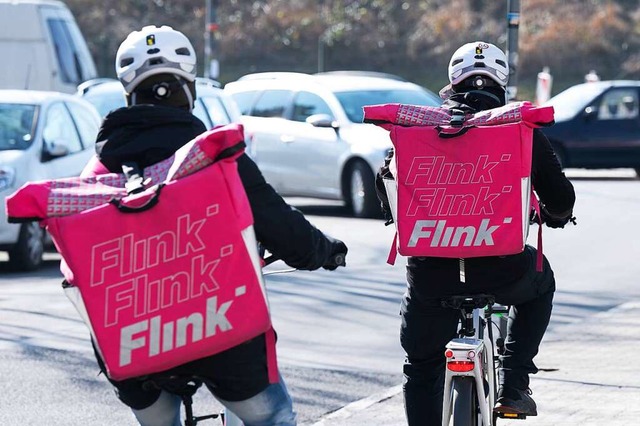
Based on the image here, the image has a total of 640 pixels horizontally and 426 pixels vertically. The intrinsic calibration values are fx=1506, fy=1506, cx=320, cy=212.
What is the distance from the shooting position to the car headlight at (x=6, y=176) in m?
12.8

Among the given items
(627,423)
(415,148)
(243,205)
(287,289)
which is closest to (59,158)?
(287,289)

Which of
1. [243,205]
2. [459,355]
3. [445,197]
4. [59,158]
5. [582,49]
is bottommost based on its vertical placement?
[582,49]

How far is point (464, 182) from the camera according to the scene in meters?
5.27

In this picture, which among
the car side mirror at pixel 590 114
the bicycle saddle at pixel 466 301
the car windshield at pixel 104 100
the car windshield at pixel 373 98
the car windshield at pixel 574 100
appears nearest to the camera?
the bicycle saddle at pixel 466 301

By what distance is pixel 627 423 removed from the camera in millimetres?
6918

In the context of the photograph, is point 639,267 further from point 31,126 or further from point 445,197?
point 445,197

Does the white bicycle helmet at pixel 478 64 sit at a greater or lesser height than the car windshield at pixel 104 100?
greater

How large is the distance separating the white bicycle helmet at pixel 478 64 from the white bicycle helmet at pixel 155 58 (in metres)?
1.51

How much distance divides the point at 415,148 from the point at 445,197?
202 mm

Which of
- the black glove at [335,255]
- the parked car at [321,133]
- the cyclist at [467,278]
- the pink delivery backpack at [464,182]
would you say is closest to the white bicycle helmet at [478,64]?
the cyclist at [467,278]

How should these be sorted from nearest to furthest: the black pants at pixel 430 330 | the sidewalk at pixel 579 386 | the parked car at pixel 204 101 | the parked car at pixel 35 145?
1. the black pants at pixel 430 330
2. the sidewalk at pixel 579 386
3. the parked car at pixel 35 145
4. the parked car at pixel 204 101

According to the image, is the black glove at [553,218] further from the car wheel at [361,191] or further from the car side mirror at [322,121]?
the car side mirror at [322,121]

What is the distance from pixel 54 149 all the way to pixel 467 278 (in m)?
8.66

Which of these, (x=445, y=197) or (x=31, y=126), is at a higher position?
(x=445, y=197)
